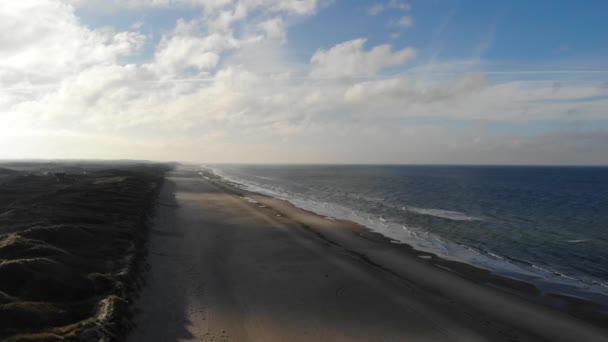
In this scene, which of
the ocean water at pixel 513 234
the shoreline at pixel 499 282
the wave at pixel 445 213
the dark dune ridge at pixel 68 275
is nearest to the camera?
the dark dune ridge at pixel 68 275

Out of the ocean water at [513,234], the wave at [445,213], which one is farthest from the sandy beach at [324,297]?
the wave at [445,213]

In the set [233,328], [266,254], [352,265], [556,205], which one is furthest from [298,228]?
[556,205]

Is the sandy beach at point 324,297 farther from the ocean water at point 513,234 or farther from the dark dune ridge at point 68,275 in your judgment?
the ocean water at point 513,234

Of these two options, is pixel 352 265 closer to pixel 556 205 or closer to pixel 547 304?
pixel 547 304

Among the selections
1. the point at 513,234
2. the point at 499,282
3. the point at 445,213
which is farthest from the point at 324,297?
the point at 445,213

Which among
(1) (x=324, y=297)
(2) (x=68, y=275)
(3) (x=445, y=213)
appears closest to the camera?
(2) (x=68, y=275)

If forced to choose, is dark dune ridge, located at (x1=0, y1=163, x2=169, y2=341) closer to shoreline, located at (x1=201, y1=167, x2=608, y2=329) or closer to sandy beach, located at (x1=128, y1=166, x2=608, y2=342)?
sandy beach, located at (x1=128, y1=166, x2=608, y2=342)

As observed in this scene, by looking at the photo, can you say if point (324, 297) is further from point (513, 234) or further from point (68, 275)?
point (513, 234)

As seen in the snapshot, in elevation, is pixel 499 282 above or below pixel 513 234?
below
